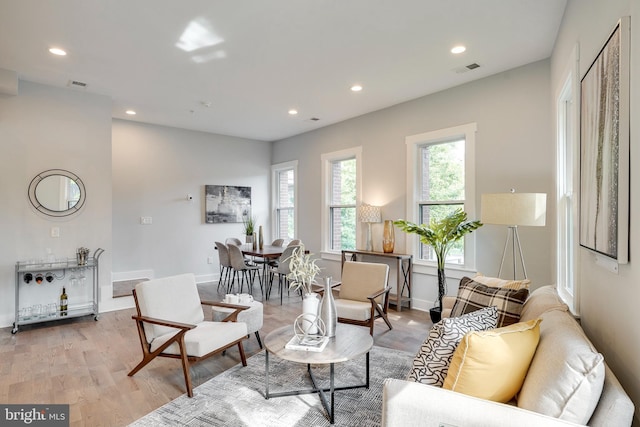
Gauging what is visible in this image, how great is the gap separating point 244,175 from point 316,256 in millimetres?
2428

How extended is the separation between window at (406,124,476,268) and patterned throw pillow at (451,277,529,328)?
1980 mm

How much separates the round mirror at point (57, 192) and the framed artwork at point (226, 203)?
2.57 m

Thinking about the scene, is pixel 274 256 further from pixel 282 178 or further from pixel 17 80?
pixel 17 80

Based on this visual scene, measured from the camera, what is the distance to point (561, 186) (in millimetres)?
3219

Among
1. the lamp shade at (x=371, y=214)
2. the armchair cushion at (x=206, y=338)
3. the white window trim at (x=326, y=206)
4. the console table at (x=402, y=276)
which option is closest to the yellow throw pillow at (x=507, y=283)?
the console table at (x=402, y=276)

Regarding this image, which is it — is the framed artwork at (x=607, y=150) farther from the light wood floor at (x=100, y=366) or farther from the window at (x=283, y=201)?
the window at (x=283, y=201)

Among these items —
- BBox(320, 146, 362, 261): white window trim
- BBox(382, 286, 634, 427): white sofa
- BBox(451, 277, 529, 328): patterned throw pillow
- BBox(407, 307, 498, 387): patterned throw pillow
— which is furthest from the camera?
BBox(320, 146, 362, 261): white window trim

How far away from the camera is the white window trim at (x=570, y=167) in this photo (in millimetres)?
2328

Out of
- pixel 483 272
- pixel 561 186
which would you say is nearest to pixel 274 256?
pixel 483 272

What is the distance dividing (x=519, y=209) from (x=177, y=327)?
2.96 meters

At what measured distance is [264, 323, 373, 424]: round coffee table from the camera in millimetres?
2285

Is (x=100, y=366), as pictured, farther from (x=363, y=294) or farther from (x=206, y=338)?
(x=363, y=294)

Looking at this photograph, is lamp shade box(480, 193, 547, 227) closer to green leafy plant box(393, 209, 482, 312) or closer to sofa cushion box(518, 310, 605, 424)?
green leafy plant box(393, 209, 482, 312)

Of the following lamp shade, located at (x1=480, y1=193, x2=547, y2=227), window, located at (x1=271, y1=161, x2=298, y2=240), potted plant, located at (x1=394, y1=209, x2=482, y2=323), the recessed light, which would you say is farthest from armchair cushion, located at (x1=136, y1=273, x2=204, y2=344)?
window, located at (x1=271, y1=161, x2=298, y2=240)
